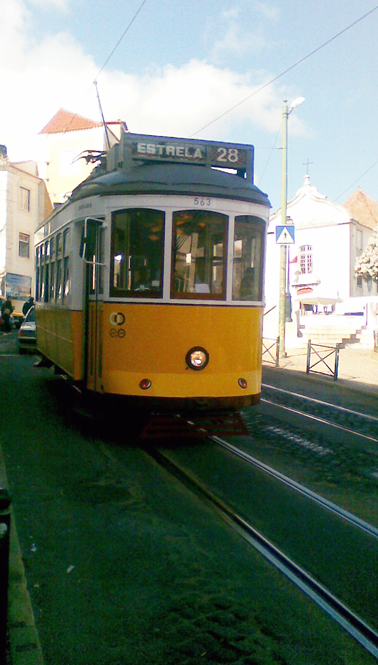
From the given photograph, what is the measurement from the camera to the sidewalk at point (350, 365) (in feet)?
50.5

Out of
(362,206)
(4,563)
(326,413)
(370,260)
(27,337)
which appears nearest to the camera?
(4,563)

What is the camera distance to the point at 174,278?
22.6 feet

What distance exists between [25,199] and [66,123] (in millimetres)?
7351

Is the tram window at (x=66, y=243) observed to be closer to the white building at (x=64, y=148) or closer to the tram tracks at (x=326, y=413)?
the tram tracks at (x=326, y=413)

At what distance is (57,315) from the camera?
9.64 metres

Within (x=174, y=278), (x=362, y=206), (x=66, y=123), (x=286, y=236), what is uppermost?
(x=66, y=123)

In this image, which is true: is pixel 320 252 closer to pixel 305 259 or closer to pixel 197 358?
pixel 305 259

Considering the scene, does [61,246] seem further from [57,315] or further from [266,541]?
[266,541]

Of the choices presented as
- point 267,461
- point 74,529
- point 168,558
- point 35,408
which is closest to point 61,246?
point 35,408

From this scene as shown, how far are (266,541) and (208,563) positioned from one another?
21.5 inches

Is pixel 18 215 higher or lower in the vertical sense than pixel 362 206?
lower

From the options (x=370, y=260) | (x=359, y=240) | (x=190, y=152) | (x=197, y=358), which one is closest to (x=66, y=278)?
(x=190, y=152)

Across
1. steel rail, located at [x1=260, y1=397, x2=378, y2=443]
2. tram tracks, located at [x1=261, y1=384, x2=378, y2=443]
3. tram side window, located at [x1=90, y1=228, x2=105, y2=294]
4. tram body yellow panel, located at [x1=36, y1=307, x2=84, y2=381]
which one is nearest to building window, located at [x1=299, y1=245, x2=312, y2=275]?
tram tracks, located at [x1=261, y1=384, x2=378, y2=443]

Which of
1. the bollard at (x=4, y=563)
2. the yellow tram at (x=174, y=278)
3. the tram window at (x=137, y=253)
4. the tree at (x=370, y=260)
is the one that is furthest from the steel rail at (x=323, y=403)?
the tree at (x=370, y=260)
